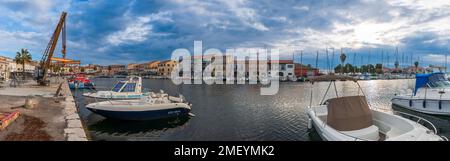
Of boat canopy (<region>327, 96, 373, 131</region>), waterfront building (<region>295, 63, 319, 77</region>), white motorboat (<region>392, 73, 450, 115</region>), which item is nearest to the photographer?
boat canopy (<region>327, 96, 373, 131</region>)

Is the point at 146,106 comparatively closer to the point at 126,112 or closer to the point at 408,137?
the point at 126,112

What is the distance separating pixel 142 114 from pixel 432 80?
992 inches

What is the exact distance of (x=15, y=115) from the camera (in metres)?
11.0

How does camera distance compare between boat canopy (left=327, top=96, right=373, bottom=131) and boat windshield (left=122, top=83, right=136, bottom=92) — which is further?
boat windshield (left=122, top=83, right=136, bottom=92)

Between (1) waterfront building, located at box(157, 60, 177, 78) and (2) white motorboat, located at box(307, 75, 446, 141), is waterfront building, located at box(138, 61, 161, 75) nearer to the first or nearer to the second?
(1) waterfront building, located at box(157, 60, 177, 78)

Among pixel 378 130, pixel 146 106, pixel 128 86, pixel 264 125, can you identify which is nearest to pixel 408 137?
pixel 378 130

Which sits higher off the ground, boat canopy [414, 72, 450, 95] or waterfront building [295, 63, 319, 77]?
waterfront building [295, 63, 319, 77]

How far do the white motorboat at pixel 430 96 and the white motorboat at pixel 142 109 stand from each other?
20446 mm

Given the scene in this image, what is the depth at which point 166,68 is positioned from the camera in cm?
12462

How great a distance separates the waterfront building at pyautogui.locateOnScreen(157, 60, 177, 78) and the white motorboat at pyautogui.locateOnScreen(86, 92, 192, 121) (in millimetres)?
106998

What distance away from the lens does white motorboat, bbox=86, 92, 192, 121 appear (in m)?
14.5

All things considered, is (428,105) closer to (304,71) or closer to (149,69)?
(304,71)

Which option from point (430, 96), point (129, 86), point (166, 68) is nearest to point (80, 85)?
point (129, 86)

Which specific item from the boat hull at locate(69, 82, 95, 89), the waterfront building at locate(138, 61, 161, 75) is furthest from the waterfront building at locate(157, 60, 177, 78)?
the boat hull at locate(69, 82, 95, 89)
